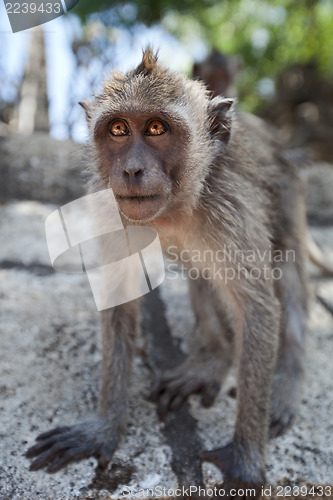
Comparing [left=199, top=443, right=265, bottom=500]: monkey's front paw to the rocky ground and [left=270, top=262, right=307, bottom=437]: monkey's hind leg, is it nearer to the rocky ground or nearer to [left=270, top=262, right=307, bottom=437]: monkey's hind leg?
the rocky ground

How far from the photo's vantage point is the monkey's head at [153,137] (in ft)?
7.30

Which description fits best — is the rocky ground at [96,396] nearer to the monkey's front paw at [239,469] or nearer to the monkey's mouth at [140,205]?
the monkey's front paw at [239,469]

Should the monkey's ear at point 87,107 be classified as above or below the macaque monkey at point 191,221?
above

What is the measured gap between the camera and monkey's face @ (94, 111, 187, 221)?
219 centimetres

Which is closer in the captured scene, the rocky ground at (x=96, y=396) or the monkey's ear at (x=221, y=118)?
the rocky ground at (x=96, y=396)

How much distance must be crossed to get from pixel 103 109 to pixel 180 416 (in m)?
1.69

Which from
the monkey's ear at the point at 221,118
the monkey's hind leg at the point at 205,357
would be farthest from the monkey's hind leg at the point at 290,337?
the monkey's ear at the point at 221,118

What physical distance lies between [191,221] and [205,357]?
3.53 ft

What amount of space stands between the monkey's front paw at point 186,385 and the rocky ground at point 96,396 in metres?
0.05

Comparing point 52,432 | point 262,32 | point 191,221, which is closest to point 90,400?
point 52,432

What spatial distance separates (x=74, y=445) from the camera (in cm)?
248

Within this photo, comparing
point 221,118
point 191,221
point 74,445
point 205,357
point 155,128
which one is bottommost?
point 205,357

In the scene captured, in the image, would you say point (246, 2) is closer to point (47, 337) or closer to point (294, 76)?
point (294, 76)

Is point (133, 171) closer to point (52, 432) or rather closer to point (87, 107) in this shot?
point (87, 107)
